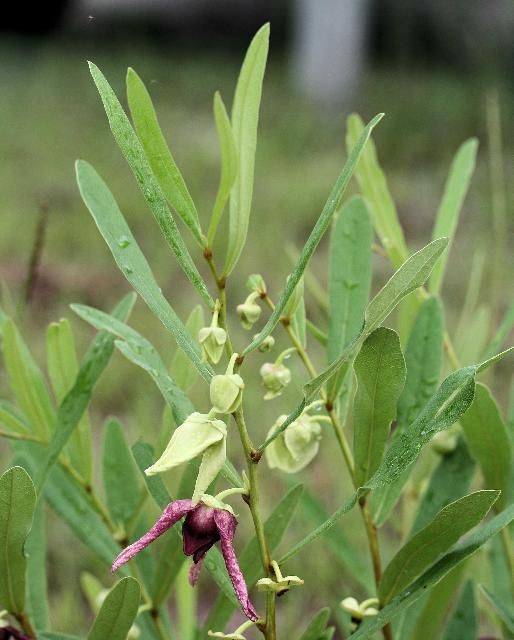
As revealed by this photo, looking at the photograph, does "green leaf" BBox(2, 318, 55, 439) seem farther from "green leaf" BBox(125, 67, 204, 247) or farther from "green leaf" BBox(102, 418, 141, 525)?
"green leaf" BBox(125, 67, 204, 247)

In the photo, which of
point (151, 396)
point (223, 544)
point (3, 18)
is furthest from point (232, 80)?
point (223, 544)

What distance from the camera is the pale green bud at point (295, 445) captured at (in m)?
0.45

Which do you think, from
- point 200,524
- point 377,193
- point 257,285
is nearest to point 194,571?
point 200,524

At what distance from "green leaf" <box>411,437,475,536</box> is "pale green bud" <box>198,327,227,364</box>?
7.2 inches

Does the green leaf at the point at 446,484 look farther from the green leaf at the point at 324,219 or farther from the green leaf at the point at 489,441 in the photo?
Result: the green leaf at the point at 324,219

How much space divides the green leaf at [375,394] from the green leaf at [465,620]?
0.14 meters

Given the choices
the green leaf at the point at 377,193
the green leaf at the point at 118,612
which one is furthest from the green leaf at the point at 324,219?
the green leaf at the point at 377,193

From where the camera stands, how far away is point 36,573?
0.56 metres

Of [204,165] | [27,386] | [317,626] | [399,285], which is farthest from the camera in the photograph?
[204,165]

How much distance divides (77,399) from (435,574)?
19 cm

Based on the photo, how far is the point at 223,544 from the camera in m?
0.35

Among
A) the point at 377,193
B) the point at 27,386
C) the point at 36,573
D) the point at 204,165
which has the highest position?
the point at 377,193

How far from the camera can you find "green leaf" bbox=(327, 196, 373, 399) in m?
0.52

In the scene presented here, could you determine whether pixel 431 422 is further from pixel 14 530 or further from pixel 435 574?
pixel 14 530
